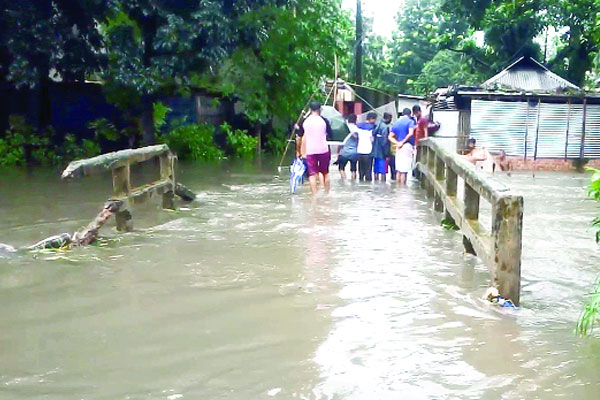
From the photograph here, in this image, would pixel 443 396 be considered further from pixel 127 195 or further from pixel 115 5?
pixel 115 5

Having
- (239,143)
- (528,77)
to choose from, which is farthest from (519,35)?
(239,143)

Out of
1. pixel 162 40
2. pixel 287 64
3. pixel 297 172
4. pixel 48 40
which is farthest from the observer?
pixel 287 64

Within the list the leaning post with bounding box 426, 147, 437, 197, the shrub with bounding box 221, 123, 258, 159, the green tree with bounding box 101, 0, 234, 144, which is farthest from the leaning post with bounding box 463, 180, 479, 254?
the shrub with bounding box 221, 123, 258, 159

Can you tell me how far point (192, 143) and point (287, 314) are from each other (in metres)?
16.3

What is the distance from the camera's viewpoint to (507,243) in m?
5.29

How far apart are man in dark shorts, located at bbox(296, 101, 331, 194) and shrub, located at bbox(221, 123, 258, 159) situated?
35.8 feet

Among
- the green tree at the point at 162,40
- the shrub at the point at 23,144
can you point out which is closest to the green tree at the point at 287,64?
the green tree at the point at 162,40

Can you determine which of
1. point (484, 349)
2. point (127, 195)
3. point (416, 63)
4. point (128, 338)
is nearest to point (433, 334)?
point (484, 349)

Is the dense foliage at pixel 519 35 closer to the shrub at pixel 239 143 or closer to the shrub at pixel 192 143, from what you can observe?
the shrub at pixel 239 143

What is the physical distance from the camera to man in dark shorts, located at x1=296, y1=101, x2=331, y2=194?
11.9 m

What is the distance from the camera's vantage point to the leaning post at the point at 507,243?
5.23 m

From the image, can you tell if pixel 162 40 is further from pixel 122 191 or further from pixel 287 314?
pixel 287 314

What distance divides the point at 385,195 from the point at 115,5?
A: 24.6 feet

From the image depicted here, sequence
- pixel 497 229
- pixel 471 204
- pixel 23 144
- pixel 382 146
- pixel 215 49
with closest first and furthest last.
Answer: pixel 497 229 < pixel 471 204 < pixel 382 146 < pixel 215 49 < pixel 23 144
